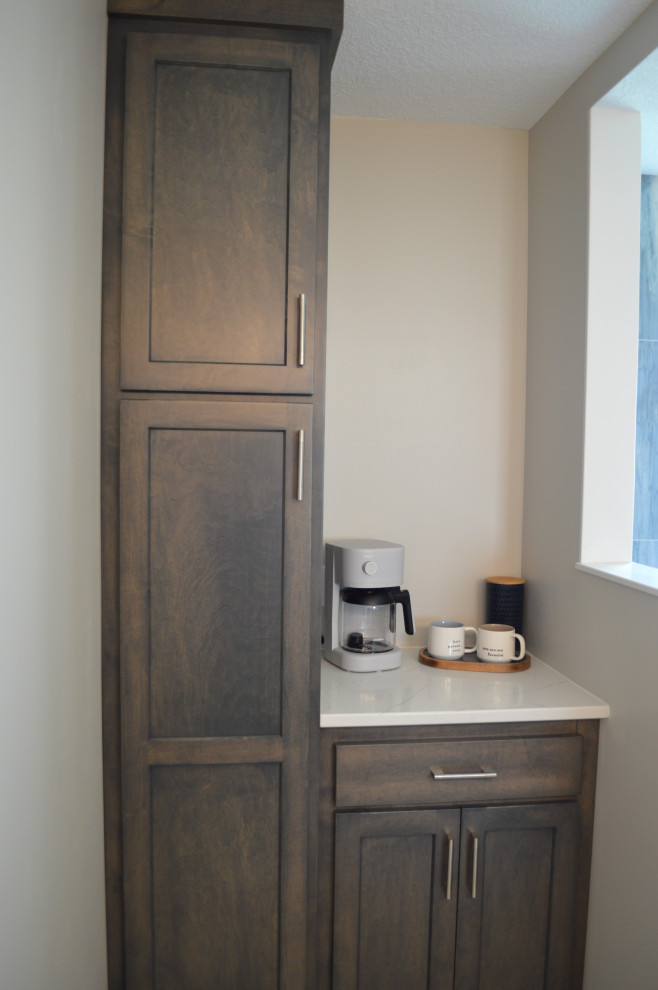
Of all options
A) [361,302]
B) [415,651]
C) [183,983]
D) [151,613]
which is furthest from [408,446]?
[183,983]

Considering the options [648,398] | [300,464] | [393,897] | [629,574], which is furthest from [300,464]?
[648,398]

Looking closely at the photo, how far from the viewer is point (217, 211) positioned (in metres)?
1.55

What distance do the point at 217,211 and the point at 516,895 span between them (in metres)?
1.74

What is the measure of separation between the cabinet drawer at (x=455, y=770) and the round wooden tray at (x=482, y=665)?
28 cm

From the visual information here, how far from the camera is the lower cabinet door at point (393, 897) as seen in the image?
1.69 meters

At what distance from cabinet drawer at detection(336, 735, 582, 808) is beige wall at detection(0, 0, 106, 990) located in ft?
1.93

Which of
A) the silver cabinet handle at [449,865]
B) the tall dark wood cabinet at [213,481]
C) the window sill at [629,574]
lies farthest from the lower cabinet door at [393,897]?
the window sill at [629,574]

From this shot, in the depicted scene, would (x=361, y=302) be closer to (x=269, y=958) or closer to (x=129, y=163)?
(x=129, y=163)

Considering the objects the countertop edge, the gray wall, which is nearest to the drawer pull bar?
the countertop edge

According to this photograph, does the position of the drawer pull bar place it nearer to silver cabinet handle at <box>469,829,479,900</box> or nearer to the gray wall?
silver cabinet handle at <box>469,829,479,900</box>

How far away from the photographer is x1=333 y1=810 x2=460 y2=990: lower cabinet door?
5.53ft

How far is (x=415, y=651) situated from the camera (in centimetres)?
221

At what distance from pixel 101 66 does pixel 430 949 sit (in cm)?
213

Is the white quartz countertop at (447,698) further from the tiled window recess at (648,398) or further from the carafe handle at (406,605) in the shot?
the tiled window recess at (648,398)
